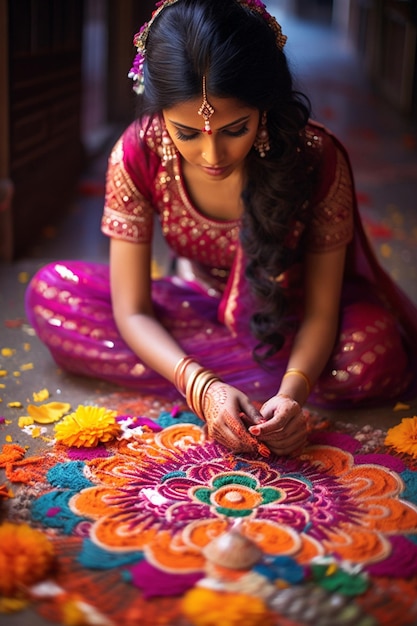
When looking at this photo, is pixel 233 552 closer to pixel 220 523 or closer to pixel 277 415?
pixel 220 523

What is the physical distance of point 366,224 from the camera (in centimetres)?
422

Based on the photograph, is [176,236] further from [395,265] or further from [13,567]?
[395,265]

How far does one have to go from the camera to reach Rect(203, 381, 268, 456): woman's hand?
6.39 feet

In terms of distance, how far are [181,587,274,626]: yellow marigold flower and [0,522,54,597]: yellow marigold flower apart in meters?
0.27

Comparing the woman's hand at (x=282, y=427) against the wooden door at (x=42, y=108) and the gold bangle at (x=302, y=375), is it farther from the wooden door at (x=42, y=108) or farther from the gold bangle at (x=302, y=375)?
the wooden door at (x=42, y=108)

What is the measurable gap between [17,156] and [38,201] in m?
0.48

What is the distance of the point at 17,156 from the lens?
354 cm

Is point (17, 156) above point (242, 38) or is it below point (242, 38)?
below

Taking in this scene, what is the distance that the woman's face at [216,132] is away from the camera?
1.89 metres

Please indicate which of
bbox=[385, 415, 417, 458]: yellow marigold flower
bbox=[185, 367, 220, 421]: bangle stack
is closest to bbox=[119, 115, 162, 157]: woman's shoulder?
bbox=[185, 367, 220, 421]: bangle stack

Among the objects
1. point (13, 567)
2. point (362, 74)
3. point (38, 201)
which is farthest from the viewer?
point (362, 74)

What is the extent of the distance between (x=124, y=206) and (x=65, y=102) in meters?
2.32

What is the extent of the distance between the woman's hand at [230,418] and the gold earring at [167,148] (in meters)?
0.63

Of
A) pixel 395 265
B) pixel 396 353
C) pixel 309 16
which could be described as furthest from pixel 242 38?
pixel 309 16
